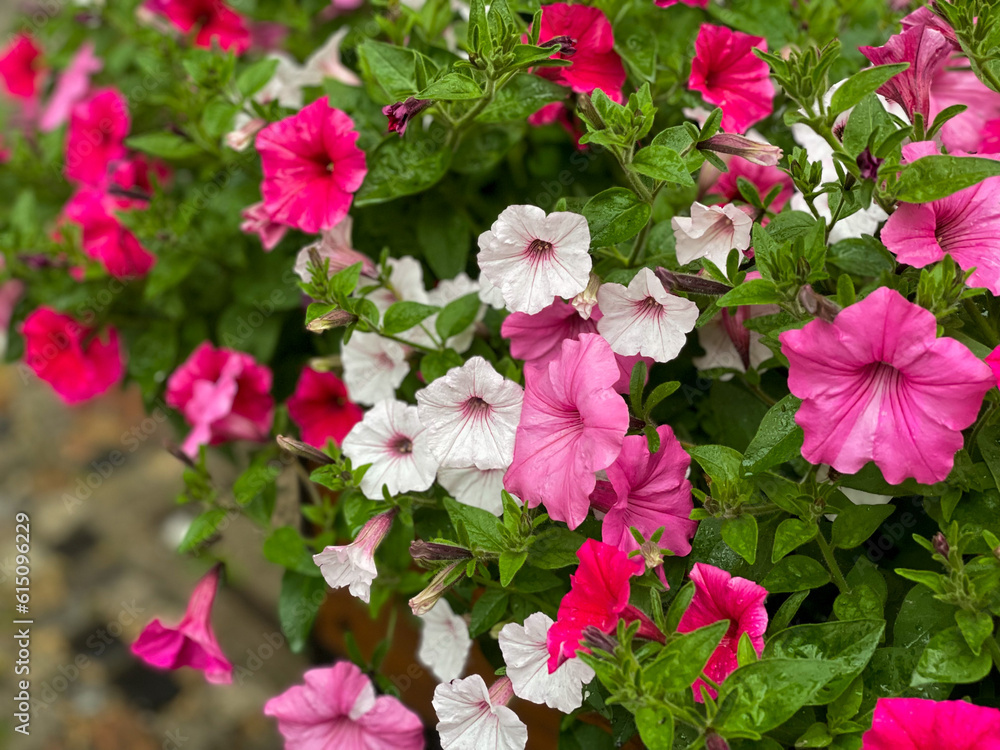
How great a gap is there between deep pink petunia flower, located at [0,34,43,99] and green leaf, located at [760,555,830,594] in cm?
183

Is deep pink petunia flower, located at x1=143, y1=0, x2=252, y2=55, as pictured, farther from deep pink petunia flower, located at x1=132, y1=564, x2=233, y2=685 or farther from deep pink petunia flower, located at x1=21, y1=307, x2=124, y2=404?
deep pink petunia flower, located at x1=132, y1=564, x2=233, y2=685

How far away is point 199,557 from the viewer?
1.20 meters

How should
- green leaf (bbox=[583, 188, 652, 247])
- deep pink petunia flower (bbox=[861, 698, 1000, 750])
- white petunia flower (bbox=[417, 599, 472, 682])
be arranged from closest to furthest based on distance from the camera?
deep pink petunia flower (bbox=[861, 698, 1000, 750])
green leaf (bbox=[583, 188, 652, 247])
white petunia flower (bbox=[417, 599, 472, 682])

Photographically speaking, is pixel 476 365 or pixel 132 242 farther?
pixel 132 242

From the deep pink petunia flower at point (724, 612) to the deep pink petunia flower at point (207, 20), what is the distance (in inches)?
47.7

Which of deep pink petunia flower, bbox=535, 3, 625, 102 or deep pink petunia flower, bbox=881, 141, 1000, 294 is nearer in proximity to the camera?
deep pink petunia flower, bbox=881, 141, 1000, 294

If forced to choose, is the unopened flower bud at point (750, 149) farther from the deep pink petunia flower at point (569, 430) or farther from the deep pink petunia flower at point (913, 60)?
the deep pink petunia flower at point (569, 430)

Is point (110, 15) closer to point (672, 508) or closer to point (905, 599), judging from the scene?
point (672, 508)

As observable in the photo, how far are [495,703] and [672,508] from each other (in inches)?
9.9

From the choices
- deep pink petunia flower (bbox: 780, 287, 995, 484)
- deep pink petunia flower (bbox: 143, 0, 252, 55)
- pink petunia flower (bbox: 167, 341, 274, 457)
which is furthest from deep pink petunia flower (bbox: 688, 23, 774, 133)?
deep pink petunia flower (bbox: 143, 0, 252, 55)

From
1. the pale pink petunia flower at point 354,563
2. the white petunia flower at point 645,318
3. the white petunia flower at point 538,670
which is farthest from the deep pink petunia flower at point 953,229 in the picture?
the pale pink petunia flower at point 354,563


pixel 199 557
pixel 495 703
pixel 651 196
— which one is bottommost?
pixel 199 557

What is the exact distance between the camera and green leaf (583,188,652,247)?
0.86m

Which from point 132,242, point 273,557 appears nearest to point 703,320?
point 273,557
